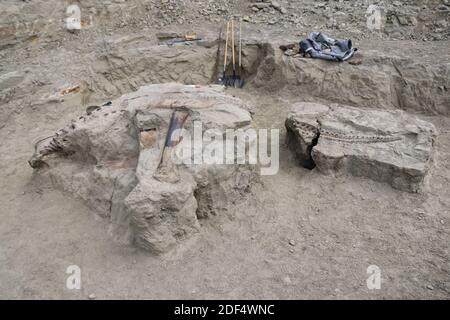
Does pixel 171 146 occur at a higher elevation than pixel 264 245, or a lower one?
higher

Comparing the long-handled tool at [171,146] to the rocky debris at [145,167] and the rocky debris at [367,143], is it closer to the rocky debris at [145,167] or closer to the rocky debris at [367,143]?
the rocky debris at [145,167]

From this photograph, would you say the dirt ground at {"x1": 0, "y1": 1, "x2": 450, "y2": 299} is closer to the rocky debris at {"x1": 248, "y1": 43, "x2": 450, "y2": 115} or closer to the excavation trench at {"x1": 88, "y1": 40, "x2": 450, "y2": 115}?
the rocky debris at {"x1": 248, "y1": 43, "x2": 450, "y2": 115}

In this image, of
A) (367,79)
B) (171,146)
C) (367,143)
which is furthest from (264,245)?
(367,79)

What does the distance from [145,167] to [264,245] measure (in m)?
1.30

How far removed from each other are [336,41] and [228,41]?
1.69 m

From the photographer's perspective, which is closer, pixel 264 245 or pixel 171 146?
pixel 264 245

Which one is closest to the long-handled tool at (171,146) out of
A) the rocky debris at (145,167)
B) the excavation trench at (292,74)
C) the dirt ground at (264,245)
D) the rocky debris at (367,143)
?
the rocky debris at (145,167)

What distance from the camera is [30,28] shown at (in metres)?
6.33

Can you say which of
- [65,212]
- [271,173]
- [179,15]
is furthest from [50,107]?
[271,173]

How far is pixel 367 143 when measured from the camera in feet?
14.1

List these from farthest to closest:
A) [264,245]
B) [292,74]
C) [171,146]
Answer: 1. [292,74]
2. [171,146]
3. [264,245]

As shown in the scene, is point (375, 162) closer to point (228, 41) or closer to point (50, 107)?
point (228, 41)

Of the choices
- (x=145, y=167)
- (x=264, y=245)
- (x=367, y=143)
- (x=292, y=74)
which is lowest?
(x=264, y=245)

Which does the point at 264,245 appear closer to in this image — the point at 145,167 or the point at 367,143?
the point at 145,167
